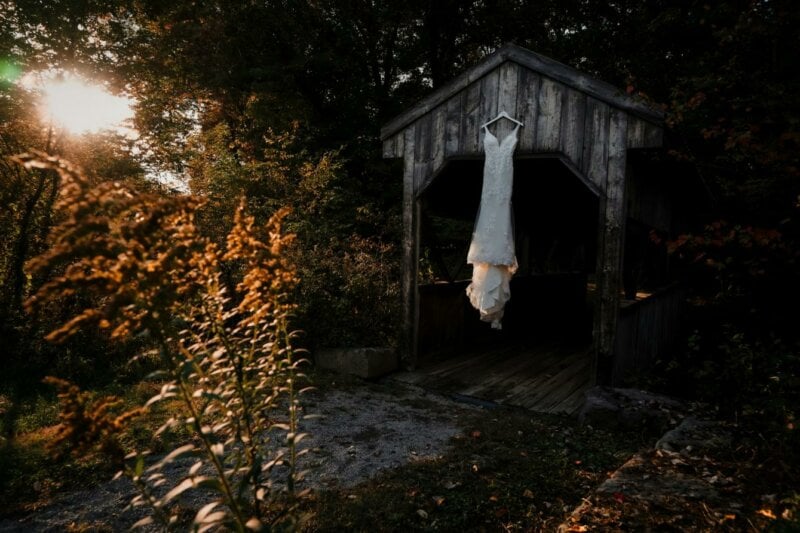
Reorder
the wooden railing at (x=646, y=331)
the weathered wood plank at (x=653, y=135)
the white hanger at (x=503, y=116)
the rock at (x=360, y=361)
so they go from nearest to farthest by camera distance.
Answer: the weathered wood plank at (x=653, y=135), the wooden railing at (x=646, y=331), the white hanger at (x=503, y=116), the rock at (x=360, y=361)

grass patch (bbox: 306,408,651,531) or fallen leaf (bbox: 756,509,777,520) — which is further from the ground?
A: fallen leaf (bbox: 756,509,777,520)

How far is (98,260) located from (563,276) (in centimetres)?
1182

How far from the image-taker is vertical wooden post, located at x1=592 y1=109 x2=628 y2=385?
219 inches

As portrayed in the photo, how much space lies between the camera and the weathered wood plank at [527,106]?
6.05m

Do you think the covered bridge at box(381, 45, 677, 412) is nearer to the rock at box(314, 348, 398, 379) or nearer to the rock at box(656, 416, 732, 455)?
the rock at box(314, 348, 398, 379)

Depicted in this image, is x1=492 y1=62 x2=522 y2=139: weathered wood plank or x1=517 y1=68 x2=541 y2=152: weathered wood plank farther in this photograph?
x1=492 y1=62 x2=522 y2=139: weathered wood plank

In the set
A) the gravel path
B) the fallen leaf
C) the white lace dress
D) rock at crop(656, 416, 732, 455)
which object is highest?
the white lace dress

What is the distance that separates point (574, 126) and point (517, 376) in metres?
3.59

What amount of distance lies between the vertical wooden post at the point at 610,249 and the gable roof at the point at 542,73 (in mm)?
219

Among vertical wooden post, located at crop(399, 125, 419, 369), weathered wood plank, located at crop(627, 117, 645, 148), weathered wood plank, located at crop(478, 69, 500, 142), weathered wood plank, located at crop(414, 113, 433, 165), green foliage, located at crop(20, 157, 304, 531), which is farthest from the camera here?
vertical wooden post, located at crop(399, 125, 419, 369)

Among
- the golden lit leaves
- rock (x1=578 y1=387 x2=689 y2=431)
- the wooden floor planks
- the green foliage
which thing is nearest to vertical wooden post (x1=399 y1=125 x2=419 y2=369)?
the wooden floor planks

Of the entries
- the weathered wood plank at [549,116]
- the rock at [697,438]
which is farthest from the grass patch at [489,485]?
the weathered wood plank at [549,116]

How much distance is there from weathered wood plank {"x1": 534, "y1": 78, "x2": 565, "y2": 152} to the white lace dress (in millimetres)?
312

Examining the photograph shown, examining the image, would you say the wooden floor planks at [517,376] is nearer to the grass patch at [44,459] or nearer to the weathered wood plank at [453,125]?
the weathered wood plank at [453,125]
